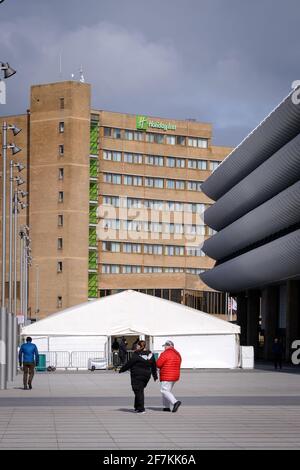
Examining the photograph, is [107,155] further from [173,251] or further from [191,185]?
[173,251]

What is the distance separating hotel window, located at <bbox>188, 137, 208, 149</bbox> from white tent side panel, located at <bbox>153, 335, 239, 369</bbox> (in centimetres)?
9162

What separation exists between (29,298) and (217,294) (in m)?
23.9

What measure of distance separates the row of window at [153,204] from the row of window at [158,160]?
500 cm

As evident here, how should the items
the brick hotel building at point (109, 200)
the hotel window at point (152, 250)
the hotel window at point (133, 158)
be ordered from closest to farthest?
the brick hotel building at point (109, 200)
the hotel window at point (133, 158)
the hotel window at point (152, 250)

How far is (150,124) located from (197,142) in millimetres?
8229

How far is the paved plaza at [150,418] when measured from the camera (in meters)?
19.5

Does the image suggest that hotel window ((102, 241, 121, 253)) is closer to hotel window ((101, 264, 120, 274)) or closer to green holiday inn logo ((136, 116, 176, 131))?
hotel window ((101, 264, 120, 274))

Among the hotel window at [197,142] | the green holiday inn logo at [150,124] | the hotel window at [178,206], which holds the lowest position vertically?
the hotel window at [178,206]

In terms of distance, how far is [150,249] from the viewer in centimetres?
14650

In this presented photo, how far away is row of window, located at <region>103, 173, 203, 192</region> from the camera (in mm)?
A: 143250

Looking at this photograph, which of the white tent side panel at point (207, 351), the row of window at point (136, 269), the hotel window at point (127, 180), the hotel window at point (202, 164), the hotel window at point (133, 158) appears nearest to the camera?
the white tent side panel at point (207, 351)

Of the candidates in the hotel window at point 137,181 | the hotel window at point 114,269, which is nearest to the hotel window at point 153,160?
the hotel window at point 137,181

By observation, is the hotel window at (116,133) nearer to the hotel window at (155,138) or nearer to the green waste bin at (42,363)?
the hotel window at (155,138)

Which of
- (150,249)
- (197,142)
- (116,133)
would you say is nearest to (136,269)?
(150,249)
